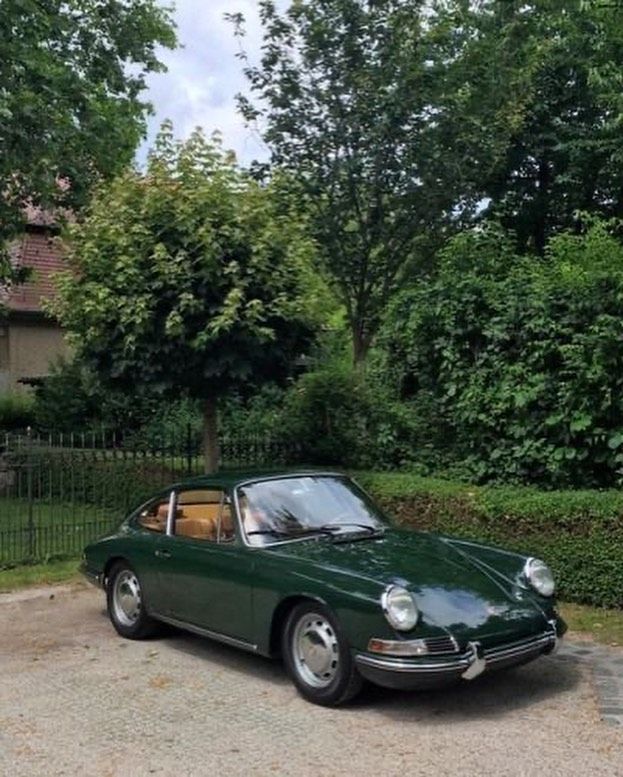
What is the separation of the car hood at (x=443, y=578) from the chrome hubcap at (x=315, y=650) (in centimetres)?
34

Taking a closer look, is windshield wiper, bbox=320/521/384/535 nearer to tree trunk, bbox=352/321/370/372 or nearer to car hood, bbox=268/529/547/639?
car hood, bbox=268/529/547/639

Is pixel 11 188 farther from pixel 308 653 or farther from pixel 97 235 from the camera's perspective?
pixel 308 653

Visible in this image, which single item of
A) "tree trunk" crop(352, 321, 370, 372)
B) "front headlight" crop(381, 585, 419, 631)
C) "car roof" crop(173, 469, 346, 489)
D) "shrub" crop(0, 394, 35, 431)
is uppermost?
"tree trunk" crop(352, 321, 370, 372)

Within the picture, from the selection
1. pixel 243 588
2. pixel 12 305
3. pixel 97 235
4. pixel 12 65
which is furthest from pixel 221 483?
pixel 12 305

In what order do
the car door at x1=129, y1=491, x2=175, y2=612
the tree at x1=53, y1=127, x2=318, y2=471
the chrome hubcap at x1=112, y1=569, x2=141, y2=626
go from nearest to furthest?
1. the car door at x1=129, y1=491, x2=175, y2=612
2. the chrome hubcap at x1=112, y1=569, x2=141, y2=626
3. the tree at x1=53, y1=127, x2=318, y2=471

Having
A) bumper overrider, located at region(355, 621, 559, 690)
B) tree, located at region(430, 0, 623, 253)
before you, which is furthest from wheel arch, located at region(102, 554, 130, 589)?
tree, located at region(430, 0, 623, 253)

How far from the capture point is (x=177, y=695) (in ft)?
18.8

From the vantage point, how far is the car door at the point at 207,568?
593 cm

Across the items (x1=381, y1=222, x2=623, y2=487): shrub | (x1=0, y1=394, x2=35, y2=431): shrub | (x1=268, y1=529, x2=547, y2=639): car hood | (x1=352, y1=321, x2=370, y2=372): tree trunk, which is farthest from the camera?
(x1=0, y1=394, x2=35, y2=431): shrub

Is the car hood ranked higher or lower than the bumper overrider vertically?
higher

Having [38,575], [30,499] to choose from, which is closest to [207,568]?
[38,575]

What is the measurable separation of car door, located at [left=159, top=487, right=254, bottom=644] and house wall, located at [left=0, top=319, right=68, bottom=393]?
15.7m

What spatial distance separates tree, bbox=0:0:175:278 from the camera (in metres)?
13.1

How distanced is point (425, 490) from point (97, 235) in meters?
4.66
